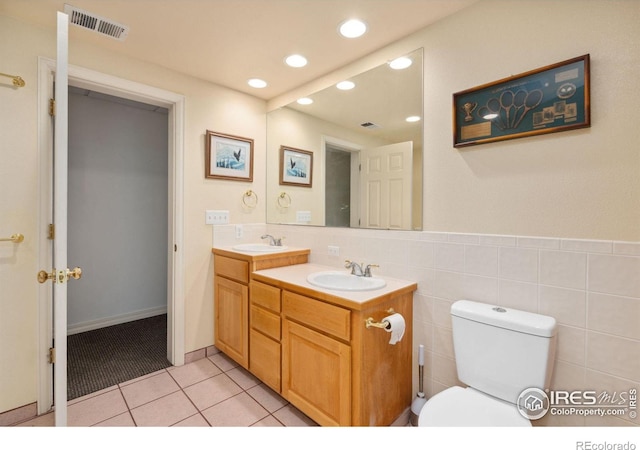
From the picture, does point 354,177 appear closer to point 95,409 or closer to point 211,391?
point 211,391

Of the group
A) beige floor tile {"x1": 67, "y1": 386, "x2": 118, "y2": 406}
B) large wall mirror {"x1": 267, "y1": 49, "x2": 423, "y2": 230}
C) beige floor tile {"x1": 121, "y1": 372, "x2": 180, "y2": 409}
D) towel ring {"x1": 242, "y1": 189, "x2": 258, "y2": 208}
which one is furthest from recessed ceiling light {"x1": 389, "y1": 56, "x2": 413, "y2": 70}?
beige floor tile {"x1": 67, "y1": 386, "x2": 118, "y2": 406}

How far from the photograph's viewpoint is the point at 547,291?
1.33 meters

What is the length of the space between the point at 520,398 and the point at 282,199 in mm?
2139

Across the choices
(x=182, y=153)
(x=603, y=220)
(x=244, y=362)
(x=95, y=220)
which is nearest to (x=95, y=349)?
(x=95, y=220)

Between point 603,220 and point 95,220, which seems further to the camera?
point 95,220

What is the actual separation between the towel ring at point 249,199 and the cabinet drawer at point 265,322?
1039 mm

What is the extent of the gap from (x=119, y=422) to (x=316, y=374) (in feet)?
3.87

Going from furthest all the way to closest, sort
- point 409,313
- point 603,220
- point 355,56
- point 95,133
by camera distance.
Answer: point 95,133 < point 355,56 < point 409,313 < point 603,220

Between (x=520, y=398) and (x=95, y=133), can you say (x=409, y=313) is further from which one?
(x=95, y=133)

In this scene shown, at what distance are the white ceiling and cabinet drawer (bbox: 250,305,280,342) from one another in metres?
1.73

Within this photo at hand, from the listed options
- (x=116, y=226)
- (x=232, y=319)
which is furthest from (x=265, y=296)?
(x=116, y=226)

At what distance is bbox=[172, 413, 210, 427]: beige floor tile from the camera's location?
5.51 feet

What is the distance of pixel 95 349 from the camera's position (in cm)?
261

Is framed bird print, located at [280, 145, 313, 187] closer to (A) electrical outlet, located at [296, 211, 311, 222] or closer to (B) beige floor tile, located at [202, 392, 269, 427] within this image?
(A) electrical outlet, located at [296, 211, 311, 222]
